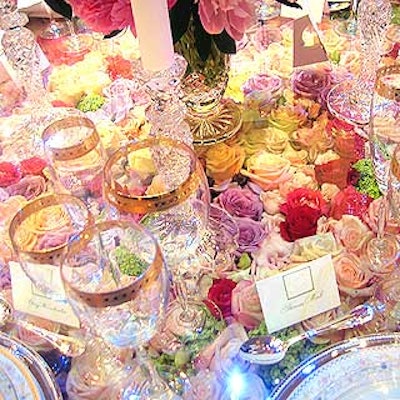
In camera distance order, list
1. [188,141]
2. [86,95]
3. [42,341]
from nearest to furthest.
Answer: [42,341], [188,141], [86,95]

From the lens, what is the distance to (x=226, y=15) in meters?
1.01

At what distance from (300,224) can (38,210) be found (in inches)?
15.0

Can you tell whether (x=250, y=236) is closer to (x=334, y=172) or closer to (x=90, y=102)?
(x=334, y=172)

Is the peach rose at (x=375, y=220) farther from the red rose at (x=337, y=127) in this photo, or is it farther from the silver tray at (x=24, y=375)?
the silver tray at (x=24, y=375)

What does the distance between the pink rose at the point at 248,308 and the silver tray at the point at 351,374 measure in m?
0.12

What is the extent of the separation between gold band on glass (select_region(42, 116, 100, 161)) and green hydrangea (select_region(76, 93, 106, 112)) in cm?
26

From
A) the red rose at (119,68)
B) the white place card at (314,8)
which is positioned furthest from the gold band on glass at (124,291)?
the white place card at (314,8)

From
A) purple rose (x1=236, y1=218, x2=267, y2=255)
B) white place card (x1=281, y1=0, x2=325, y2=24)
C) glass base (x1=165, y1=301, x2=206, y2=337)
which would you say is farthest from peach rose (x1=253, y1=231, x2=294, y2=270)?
white place card (x1=281, y1=0, x2=325, y2=24)

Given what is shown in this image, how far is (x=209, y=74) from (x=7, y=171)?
385mm

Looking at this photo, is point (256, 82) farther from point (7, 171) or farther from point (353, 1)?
point (7, 171)

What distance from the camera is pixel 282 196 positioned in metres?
1.12

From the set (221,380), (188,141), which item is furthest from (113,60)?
(221,380)

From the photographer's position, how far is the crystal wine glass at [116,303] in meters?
0.75

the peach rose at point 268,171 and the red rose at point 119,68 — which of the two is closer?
the peach rose at point 268,171
